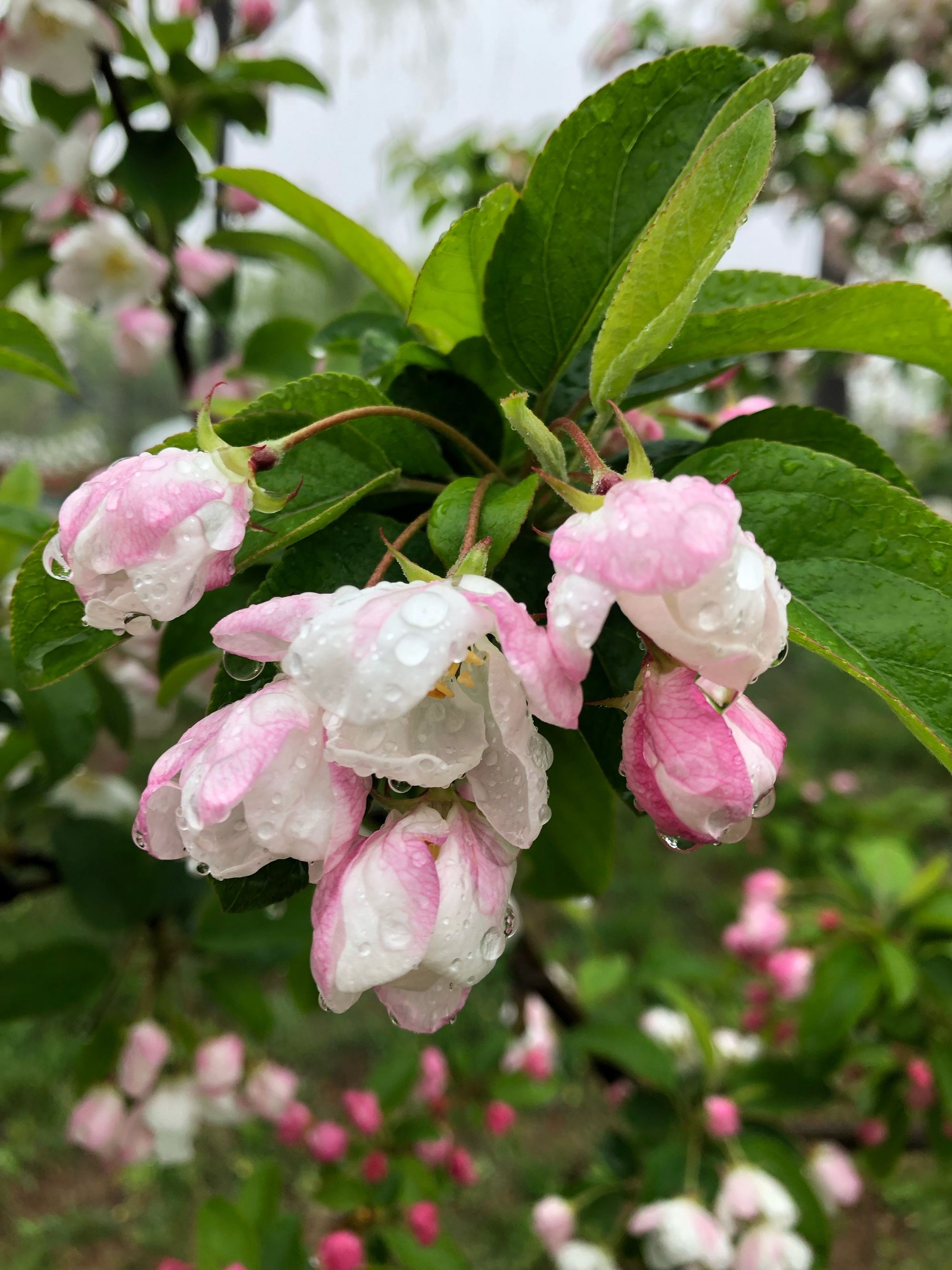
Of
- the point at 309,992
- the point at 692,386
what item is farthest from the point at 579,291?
the point at 309,992

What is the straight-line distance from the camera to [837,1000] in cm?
114

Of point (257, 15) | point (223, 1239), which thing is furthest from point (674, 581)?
point (257, 15)

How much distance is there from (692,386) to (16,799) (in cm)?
92

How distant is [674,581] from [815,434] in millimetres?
249

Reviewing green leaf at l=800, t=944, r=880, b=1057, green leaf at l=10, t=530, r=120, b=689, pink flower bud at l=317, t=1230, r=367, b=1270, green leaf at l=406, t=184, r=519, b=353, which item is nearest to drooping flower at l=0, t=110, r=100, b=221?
green leaf at l=406, t=184, r=519, b=353

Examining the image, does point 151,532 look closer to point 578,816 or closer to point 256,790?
point 256,790

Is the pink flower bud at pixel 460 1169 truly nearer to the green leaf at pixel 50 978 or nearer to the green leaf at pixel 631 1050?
the green leaf at pixel 631 1050

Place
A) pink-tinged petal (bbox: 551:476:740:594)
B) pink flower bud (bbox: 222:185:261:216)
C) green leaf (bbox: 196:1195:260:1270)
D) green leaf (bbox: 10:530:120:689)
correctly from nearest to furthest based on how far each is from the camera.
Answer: pink-tinged petal (bbox: 551:476:740:594), green leaf (bbox: 10:530:120:689), green leaf (bbox: 196:1195:260:1270), pink flower bud (bbox: 222:185:261:216)

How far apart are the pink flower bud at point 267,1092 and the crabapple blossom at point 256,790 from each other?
1.04 meters

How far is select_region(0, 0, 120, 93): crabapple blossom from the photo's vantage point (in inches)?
35.3

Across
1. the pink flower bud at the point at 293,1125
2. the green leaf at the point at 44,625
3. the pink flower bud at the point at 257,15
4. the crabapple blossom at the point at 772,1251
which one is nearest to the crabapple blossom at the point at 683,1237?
Result: the crabapple blossom at the point at 772,1251

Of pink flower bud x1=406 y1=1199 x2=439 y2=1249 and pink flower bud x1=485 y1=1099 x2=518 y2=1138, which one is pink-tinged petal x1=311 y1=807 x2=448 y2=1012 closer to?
pink flower bud x1=406 y1=1199 x2=439 y2=1249

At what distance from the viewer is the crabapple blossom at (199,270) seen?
1.19 meters

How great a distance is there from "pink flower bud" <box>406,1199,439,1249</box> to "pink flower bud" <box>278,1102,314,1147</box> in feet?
1.13
